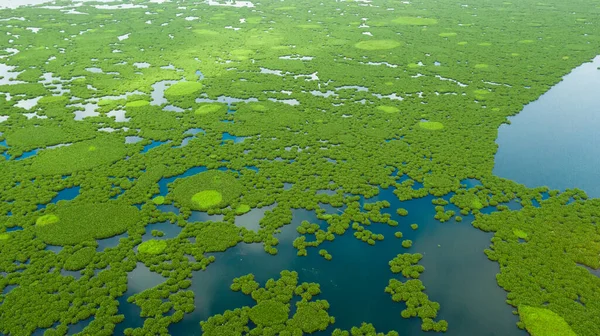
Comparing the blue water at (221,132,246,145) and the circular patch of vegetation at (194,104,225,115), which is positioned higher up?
the circular patch of vegetation at (194,104,225,115)

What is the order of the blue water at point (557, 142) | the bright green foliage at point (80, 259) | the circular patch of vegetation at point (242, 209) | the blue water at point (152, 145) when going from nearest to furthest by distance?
1. the bright green foliage at point (80, 259)
2. the circular patch of vegetation at point (242, 209)
3. the blue water at point (557, 142)
4. the blue water at point (152, 145)

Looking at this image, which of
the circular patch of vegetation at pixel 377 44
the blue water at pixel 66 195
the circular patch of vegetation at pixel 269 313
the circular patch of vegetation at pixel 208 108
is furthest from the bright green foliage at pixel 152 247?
the circular patch of vegetation at pixel 377 44

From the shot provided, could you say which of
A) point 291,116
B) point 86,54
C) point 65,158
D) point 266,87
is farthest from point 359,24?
point 65,158

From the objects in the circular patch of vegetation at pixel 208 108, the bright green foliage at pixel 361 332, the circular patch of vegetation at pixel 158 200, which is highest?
the circular patch of vegetation at pixel 208 108

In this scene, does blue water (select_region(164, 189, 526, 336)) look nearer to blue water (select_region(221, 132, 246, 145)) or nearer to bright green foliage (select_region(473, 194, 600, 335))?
bright green foliage (select_region(473, 194, 600, 335))

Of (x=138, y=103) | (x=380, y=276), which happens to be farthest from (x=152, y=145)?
(x=380, y=276)

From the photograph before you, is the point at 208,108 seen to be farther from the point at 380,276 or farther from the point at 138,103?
the point at 380,276

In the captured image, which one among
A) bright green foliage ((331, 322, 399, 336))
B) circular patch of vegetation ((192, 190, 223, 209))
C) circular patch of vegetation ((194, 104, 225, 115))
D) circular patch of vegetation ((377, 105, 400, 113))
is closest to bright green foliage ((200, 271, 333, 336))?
bright green foliage ((331, 322, 399, 336))

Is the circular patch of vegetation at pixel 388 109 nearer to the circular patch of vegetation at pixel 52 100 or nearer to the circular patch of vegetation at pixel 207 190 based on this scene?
the circular patch of vegetation at pixel 207 190
